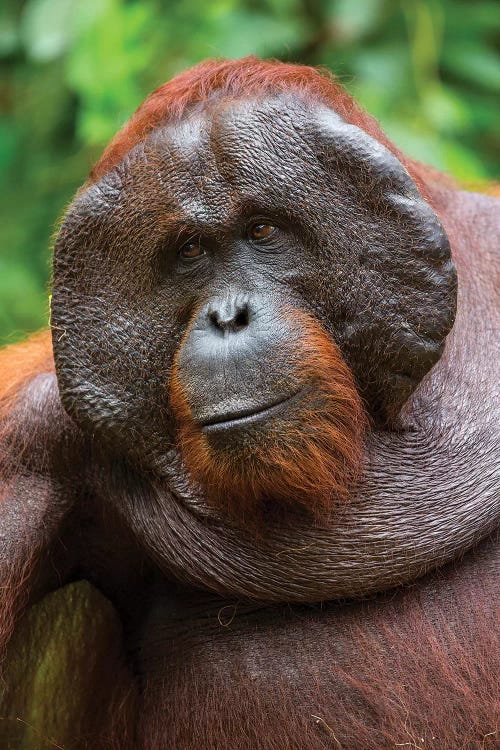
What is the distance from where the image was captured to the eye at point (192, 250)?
235 centimetres

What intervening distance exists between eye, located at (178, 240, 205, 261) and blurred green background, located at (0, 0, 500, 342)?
97.2 inches

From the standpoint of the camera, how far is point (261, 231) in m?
2.32

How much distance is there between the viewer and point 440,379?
252cm

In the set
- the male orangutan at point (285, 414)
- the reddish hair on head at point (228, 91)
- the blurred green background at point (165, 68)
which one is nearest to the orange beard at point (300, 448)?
the male orangutan at point (285, 414)

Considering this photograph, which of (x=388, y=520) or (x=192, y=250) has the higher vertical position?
(x=192, y=250)

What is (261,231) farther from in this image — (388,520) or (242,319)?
(388,520)

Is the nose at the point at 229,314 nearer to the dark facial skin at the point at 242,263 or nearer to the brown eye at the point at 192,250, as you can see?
the dark facial skin at the point at 242,263

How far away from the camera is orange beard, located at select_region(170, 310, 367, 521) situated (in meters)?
2.22

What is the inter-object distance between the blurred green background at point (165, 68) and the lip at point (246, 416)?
8.76 feet

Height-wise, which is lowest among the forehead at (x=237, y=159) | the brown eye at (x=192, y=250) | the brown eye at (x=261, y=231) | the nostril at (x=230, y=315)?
the nostril at (x=230, y=315)

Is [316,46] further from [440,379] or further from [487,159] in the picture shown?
[440,379]

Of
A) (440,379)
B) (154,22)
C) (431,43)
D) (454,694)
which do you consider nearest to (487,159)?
(431,43)

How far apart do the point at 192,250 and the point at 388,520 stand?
2.38 ft

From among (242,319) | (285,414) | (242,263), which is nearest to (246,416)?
(285,414)
